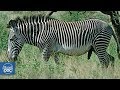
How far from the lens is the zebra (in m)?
8.29

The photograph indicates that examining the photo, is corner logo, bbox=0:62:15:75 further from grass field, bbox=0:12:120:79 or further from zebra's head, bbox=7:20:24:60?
zebra's head, bbox=7:20:24:60

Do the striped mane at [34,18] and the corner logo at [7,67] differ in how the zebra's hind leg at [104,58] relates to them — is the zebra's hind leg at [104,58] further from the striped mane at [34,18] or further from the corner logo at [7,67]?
the corner logo at [7,67]

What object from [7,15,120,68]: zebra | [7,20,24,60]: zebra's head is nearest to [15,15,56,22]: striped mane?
[7,15,120,68]: zebra

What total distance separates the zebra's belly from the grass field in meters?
0.09

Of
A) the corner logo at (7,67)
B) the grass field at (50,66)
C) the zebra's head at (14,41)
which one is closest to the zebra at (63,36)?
the zebra's head at (14,41)

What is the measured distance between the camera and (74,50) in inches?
329

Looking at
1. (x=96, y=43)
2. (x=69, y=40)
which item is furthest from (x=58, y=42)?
(x=96, y=43)

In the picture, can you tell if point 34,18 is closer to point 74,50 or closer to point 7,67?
point 74,50

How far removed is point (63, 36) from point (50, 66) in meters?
0.72

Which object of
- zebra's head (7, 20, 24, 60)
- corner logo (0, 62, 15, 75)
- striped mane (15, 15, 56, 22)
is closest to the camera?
corner logo (0, 62, 15, 75)

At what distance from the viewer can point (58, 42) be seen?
27.3 ft

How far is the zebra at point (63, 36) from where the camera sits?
8289 mm

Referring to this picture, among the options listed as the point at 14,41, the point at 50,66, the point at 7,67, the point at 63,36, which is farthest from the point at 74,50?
the point at 7,67
